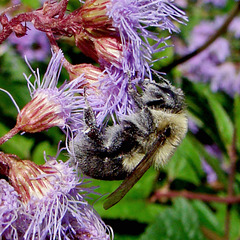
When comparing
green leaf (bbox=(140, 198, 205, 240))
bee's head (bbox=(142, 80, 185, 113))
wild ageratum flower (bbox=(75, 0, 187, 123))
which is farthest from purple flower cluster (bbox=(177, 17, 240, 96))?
wild ageratum flower (bbox=(75, 0, 187, 123))

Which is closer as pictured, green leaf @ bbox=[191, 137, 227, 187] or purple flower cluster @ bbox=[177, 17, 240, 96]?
green leaf @ bbox=[191, 137, 227, 187]

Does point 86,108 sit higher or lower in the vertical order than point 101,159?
higher

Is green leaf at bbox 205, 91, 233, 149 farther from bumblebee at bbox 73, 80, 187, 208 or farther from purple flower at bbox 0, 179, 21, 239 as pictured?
purple flower at bbox 0, 179, 21, 239

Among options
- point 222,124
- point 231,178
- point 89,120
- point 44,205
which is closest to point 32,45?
point 222,124

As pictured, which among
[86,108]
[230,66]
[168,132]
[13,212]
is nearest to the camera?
[13,212]

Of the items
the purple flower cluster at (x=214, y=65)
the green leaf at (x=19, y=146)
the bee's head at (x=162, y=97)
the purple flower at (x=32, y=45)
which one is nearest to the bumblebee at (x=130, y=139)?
the bee's head at (x=162, y=97)

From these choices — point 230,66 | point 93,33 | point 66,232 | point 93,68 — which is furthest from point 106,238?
point 230,66

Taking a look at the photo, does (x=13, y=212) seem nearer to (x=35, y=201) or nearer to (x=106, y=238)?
(x=35, y=201)
